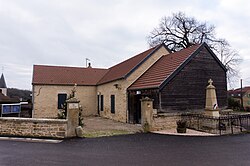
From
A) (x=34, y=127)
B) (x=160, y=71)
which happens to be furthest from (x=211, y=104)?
(x=34, y=127)

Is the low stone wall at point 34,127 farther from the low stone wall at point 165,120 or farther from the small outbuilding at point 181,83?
the small outbuilding at point 181,83

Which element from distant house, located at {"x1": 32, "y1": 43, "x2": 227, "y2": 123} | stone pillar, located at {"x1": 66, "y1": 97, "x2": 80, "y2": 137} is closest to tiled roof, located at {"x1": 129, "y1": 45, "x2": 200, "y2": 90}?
distant house, located at {"x1": 32, "y1": 43, "x2": 227, "y2": 123}

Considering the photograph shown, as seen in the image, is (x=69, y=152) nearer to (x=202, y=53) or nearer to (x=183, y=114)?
(x=183, y=114)

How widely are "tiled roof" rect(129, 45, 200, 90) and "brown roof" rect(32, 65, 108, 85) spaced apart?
361 inches

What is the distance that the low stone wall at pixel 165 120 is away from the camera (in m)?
12.3

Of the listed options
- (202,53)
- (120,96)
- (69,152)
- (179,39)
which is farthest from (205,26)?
(69,152)

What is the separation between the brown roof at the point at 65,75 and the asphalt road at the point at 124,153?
13.8 meters

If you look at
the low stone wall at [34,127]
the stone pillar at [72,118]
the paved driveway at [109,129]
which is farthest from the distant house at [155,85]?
the low stone wall at [34,127]

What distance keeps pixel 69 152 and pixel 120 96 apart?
977 centimetres

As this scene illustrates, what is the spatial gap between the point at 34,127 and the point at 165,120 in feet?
23.1

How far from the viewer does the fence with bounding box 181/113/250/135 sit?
1177 centimetres

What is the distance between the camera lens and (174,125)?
12875 millimetres

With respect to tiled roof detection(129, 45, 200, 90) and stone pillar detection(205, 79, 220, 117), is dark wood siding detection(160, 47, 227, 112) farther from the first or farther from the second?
stone pillar detection(205, 79, 220, 117)

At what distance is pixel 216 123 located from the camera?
12.0 metres
